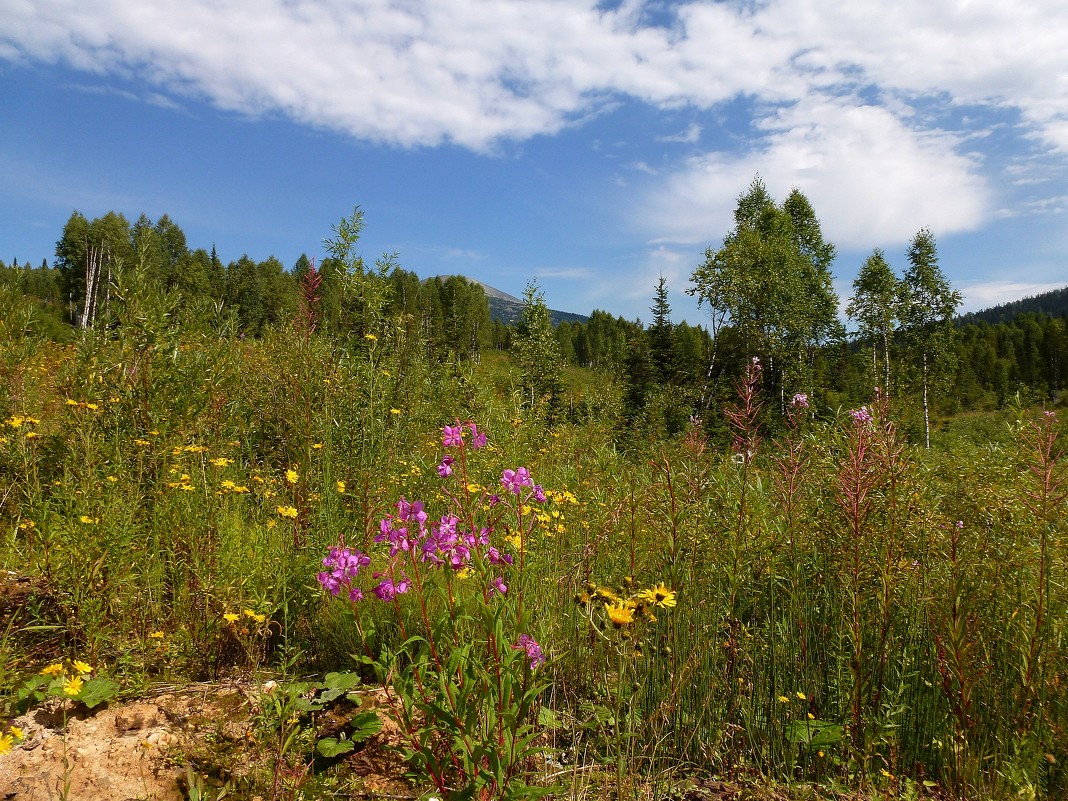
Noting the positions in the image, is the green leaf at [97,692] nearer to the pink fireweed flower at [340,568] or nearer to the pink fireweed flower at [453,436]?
the pink fireweed flower at [340,568]

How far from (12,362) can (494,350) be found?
6964 cm

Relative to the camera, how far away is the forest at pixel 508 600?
172 cm

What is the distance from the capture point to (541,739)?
6.54 feet

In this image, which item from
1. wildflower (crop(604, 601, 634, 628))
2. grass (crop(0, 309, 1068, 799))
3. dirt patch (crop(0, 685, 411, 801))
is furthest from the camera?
grass (crop(0, 309, 1068, 799))

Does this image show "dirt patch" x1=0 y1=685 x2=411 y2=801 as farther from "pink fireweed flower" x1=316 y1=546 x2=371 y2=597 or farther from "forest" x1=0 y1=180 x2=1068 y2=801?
"pink fireweed flower" x1=316 y1=546 x2=371 y2=597

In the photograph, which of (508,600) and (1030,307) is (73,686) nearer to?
(508,600)

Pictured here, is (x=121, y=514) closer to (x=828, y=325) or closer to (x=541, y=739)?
(x=541, y=739)

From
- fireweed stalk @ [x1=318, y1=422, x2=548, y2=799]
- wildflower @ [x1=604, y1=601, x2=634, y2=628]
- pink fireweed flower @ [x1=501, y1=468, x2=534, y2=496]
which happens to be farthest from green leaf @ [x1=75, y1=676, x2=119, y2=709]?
wildflower @ [x1=604, y1=601, x2=634, y2=628]

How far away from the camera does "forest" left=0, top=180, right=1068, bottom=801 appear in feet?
5.66

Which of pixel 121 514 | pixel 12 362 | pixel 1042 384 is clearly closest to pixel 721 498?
pixel 121 514

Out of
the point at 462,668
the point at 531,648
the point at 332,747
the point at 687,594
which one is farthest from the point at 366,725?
the point at 687,594

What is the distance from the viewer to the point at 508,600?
1.63m

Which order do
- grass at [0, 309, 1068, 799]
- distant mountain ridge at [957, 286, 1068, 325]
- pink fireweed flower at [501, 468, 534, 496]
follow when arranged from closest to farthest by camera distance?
pink fireweed flower at [501, 468, 534, 496] < grass at [0, 309, 1068, 799] < distant mountain ridge at [957, 286, 1068, 325]

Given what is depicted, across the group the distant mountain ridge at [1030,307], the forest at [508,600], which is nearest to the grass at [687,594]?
the forest at [508,600]
